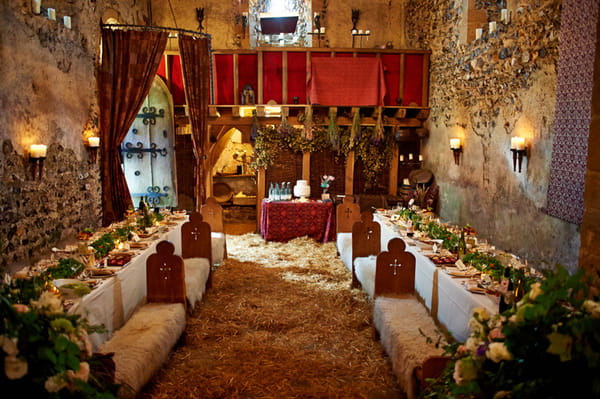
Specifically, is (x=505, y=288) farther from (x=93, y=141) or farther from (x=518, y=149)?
(x=93, y=141)

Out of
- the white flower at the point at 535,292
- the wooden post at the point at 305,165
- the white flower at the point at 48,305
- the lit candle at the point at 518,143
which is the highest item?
the lit candle at the point at 518,143

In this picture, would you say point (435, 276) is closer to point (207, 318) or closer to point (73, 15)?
point (207, 318)

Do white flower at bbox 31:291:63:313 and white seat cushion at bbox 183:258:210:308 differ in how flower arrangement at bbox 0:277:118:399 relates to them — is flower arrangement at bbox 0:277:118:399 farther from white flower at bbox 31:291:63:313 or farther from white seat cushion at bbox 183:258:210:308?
white seat cushion at bbox 183:258:210:308

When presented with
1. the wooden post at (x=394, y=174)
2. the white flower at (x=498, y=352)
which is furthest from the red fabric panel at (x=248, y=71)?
the white flower at (x=498, y=352)

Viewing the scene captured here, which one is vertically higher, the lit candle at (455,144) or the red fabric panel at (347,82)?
the red fabric panel at (347,82)

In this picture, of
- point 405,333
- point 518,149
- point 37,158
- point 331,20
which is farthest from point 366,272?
point 331,20

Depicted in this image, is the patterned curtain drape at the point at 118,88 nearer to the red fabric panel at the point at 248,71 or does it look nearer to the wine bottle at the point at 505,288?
the red fabric panel at the point at 248,71

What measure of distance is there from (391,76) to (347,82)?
104cm

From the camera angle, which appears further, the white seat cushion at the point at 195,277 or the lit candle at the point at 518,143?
the lit candle at the point at 518,143

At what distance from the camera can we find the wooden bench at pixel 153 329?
3.40m

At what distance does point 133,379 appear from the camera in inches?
131

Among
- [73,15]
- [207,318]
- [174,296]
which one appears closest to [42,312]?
[174,296]

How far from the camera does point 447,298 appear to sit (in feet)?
14.0

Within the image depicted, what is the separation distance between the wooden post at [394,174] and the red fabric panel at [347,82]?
1316 millimetres
